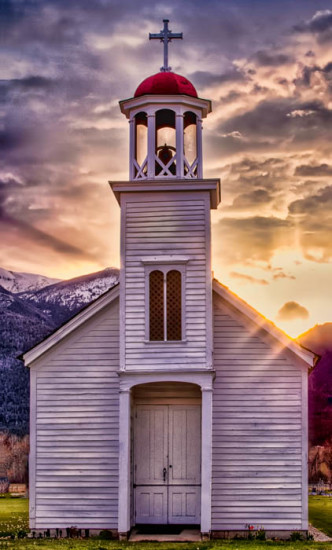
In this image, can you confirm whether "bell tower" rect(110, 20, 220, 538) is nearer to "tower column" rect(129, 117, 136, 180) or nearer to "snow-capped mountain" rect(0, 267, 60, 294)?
"tower column" rect(129, 117, 136, 180)

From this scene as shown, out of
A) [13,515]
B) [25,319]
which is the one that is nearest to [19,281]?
[25,319]

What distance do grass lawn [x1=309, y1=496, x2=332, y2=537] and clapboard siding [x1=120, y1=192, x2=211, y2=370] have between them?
6.26 metres

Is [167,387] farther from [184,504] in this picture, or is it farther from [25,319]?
[25,319]

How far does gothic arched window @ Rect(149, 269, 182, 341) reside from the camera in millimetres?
A: 21172

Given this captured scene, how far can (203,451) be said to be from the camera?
2066 centimetres

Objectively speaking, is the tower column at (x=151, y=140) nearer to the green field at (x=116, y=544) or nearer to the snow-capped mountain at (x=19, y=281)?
the green field at (x=116, y=544)

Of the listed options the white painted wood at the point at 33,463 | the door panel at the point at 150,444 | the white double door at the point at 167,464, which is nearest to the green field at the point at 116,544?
the white painted wood at the point at 33,463

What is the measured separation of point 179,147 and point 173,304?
13.0 ft

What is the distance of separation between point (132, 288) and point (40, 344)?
2990 millimetres

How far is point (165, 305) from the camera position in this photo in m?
21.3

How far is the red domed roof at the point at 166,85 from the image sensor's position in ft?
71.9

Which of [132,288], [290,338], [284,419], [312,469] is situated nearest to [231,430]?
[284,419]

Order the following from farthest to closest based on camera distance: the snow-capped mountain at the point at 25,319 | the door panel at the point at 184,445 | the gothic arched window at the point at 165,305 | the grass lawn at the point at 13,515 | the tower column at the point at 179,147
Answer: the snow-capped mountain at the point at 25,319 → the grass lawn at the point at 13,515 → the door panel at the point at 184,445 → the tower column at the point at 179,147 → the gothic arched window at the point at 165,305

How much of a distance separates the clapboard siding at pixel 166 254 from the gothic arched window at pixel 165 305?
0.74 feet
